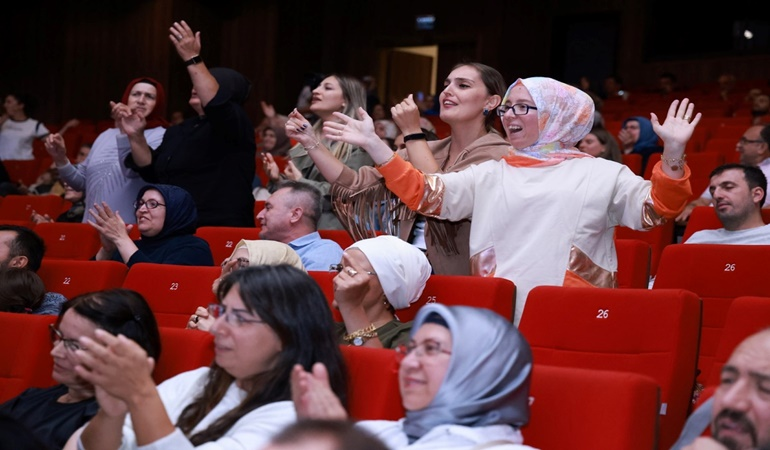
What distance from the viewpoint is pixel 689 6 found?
1164 centimetres

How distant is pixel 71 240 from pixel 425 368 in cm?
325

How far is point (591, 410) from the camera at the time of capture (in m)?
1.91

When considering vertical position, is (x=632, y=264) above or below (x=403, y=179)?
below

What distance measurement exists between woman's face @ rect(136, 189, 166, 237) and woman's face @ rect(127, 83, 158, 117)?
83 centimetres

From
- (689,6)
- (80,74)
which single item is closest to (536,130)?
(689,6)

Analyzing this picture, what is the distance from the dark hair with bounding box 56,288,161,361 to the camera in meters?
2.39

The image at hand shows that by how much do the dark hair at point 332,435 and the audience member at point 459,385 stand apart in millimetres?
677

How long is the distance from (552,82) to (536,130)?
5.6 inches

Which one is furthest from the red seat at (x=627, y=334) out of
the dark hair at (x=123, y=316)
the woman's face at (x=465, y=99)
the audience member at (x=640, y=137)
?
the audience member at (x=640, y=137)

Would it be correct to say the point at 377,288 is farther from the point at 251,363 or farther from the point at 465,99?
the point at 465,99

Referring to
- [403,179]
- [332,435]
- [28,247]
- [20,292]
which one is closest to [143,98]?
[28,247]

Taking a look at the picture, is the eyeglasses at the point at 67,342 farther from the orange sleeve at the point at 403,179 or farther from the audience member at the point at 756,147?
the audience member at the point at 756,147

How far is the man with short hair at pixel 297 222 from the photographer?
361 cm

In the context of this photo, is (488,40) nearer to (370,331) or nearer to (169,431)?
(370,331)
